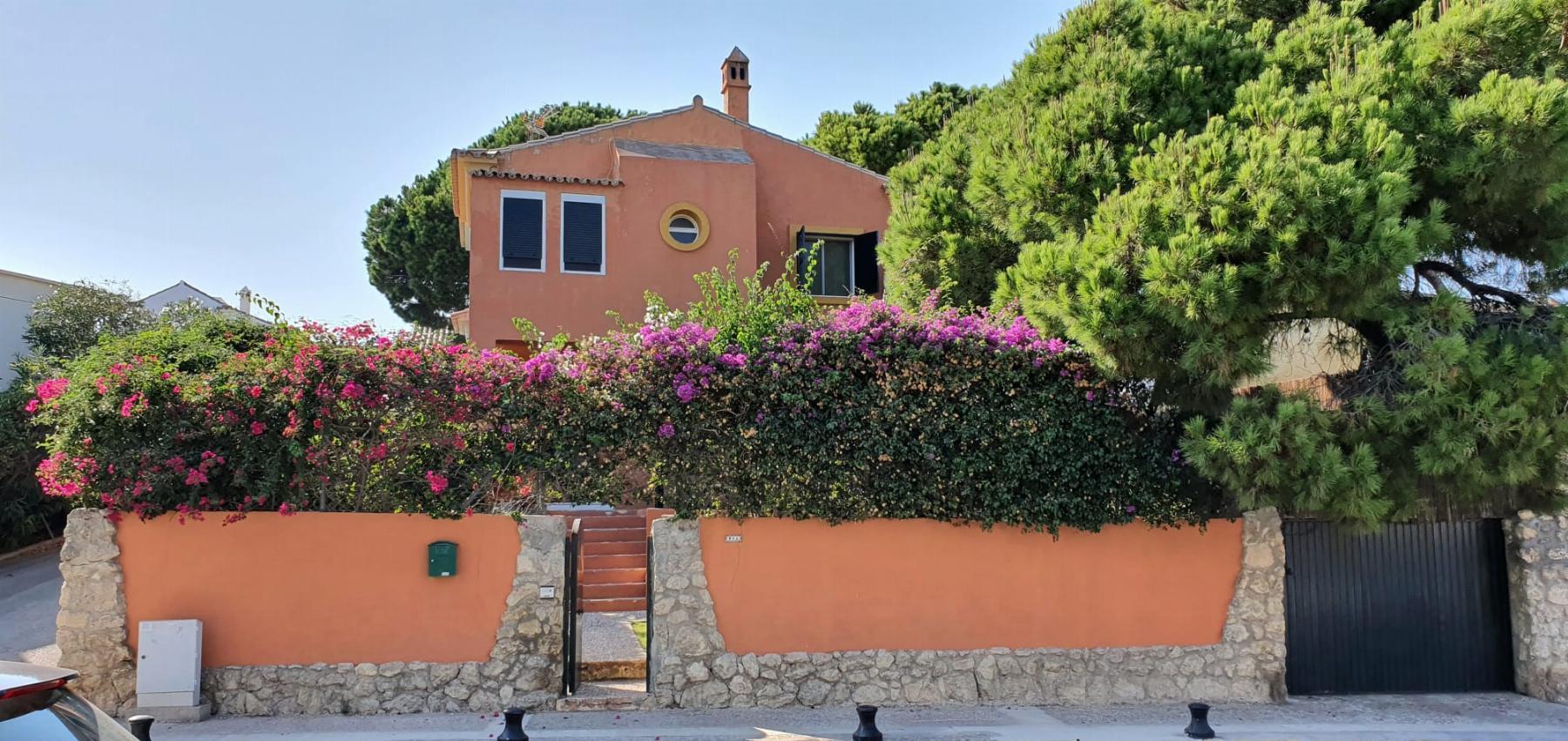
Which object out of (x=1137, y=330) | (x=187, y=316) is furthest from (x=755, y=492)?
(x=187, y=316)

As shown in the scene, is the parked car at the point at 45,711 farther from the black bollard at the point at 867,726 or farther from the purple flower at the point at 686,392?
the purple flower at the point at 686,392

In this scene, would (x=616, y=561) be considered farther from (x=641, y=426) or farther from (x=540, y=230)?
(x=540, y=230)

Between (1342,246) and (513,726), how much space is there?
708 cm

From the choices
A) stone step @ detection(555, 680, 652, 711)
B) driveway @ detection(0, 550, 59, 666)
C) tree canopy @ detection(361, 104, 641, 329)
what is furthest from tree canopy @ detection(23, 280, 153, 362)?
stone step @ detection(555, 680, 652, 711)

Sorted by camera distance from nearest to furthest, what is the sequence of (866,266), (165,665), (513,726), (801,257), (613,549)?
(513,726) → (165,665) → (613,549) → (801,257) → (866,266)

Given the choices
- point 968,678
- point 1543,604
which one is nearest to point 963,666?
point 968,678

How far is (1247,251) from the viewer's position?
738cm

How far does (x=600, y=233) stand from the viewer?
56.2ft

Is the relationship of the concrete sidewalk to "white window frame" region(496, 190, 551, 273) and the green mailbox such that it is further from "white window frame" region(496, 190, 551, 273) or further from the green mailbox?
"white window frame" region(496, 190, 551, 273)

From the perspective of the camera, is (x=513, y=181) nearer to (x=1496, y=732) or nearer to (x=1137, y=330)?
(x=1137, y=330)

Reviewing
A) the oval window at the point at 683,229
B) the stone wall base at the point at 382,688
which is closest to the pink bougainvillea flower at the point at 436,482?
the stone wall base at the point at 382,688

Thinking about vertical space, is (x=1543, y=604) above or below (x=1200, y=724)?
above

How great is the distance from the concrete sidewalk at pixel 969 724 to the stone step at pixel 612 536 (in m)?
4.86

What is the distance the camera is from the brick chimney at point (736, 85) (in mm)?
22406
